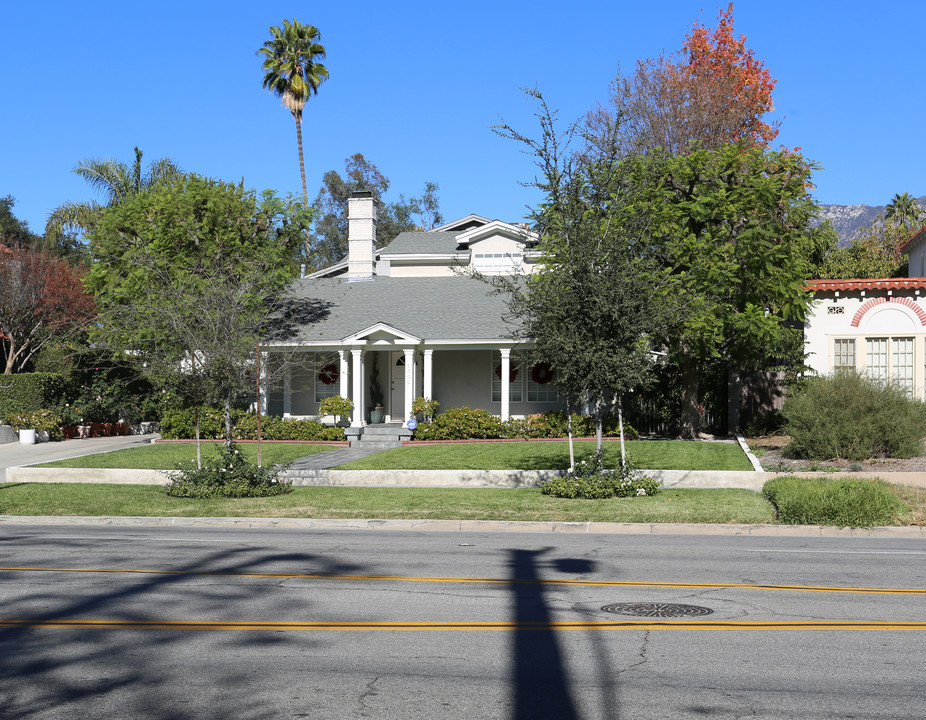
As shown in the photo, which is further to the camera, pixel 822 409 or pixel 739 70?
pixel 739 70

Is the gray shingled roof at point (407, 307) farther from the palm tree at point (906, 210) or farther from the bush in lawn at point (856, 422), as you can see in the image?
the palm tree at point (906, 210)

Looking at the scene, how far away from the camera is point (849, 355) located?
29.5 metres

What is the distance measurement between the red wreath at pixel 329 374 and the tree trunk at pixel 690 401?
12326mm

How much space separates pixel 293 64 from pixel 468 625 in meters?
49.6

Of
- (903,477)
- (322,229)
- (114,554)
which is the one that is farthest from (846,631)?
(322,229)

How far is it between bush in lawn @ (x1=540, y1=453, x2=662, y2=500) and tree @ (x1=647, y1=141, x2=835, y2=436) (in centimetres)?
723

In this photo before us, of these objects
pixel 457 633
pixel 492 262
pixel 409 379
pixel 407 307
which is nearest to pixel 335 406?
pixel 409 379

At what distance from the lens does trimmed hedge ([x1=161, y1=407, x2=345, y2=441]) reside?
3097cm

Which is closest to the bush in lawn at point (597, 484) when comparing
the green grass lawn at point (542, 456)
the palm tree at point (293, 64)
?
the green grass lawn at point (542, 456)

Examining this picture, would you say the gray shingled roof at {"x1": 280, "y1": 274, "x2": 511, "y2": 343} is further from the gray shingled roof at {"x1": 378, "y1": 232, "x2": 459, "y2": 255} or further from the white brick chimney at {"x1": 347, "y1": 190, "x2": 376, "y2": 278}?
the gray shingled roof at {"x1": 378, "y1": 232, "x2": 459, "y2": 255}

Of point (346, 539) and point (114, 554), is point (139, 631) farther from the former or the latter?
point (346, 539)

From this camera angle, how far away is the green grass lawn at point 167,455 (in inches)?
972

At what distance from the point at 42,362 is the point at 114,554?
25.0 metres

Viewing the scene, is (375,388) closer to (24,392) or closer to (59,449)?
(59,449)
